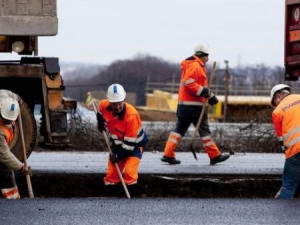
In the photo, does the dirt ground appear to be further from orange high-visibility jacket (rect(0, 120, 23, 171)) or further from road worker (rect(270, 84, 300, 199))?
road worker (rect(270, 84, 300, 199))

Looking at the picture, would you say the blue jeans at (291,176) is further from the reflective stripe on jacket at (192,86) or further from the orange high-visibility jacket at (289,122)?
the reflective stripe on jacket at (192,86)

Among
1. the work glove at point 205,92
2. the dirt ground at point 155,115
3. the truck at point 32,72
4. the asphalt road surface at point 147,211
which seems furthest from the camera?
the dirt ground at point 155,115

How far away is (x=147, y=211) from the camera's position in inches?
351

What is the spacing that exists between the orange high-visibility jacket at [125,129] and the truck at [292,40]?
2924 millimetres

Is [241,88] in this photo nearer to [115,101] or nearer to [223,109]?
[223,109]

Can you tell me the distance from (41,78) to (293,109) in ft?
11.2

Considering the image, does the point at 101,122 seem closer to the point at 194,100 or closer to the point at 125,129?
the point at 125,129

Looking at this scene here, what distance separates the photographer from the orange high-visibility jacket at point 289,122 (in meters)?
10.4

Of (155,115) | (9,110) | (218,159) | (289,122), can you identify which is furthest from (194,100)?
(155,115)

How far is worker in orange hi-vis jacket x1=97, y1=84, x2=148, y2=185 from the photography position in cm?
1130

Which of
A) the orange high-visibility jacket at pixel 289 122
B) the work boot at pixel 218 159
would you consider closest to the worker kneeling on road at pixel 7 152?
the orange high-visibility jacket at pixel 289 122

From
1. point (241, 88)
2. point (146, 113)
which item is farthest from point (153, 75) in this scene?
point (146, 113)

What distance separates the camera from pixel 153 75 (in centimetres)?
7569

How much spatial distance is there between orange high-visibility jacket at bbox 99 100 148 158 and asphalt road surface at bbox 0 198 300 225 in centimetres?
163
